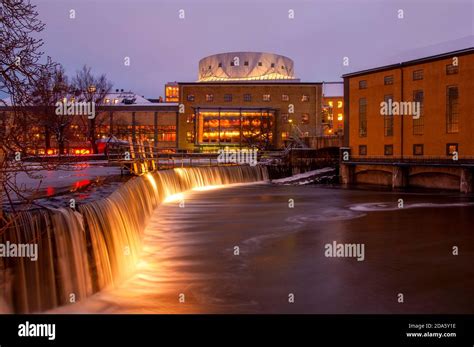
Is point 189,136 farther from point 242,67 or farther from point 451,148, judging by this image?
point 451,148

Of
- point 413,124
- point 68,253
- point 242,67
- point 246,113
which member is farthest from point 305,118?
point 68,253

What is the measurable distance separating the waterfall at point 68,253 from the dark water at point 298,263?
0.44m

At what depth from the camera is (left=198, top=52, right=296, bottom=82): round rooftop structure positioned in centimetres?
9625

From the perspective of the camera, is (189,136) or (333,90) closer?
(189,136)

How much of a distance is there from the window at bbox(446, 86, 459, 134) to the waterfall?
27838 millimetres

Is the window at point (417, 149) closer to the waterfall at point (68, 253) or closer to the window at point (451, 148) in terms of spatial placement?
the window at point (451, 148)

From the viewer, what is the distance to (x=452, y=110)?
36.8m

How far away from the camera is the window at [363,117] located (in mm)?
44047

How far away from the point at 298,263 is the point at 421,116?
2763 centimetres

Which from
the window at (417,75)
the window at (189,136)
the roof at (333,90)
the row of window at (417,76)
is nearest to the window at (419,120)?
the window at (417,75)
